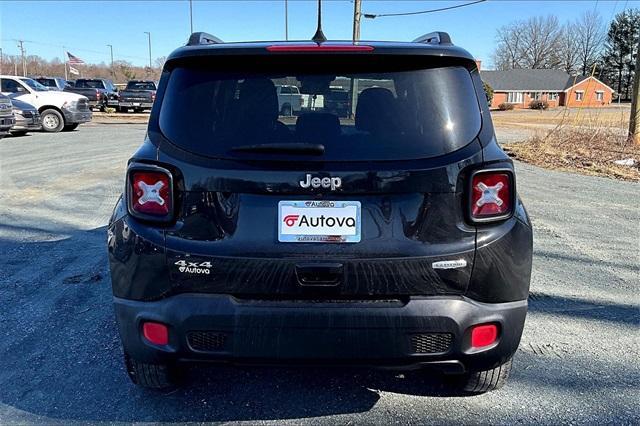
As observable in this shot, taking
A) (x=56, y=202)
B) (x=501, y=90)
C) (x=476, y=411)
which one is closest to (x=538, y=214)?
(x=476, y=411)

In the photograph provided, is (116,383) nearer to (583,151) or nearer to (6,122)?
(583,151)

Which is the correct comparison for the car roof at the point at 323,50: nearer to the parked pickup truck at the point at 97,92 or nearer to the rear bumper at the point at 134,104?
the rear bumper at the point at 134,104

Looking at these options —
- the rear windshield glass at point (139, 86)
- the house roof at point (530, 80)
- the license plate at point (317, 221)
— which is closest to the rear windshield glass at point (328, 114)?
the license plate at point (317, 221)

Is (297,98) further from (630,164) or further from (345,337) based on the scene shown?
(630,164)

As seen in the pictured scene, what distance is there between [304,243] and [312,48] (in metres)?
0.88

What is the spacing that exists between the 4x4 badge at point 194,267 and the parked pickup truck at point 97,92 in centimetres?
3244

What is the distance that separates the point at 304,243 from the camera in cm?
223

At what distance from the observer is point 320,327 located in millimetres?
2240

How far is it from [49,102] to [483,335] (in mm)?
19036

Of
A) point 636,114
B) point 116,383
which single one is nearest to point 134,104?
point 636,114

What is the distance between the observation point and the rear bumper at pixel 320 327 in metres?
2.24

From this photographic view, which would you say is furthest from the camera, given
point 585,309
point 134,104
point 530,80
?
point 530,80

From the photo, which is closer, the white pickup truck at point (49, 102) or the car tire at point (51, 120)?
A: the white pickup truck at point (49, 102)

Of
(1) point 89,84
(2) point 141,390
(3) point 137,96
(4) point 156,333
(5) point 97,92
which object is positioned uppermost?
(1) point 89,84
